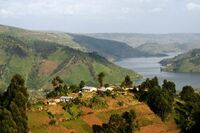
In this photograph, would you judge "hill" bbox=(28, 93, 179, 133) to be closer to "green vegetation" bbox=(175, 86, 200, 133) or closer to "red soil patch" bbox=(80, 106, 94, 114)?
"red soil patch" bbox=(80, 106, 94, 114)

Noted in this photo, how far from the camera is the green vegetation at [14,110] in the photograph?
293 feet

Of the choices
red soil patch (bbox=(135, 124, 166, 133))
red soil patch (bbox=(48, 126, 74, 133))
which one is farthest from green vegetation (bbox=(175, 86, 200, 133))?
red soil patch (bbox=(48, 126, 74, 133))

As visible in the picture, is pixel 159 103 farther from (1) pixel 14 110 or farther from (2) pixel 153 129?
(1) pixel 14 110

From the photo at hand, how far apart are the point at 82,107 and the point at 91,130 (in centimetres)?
963

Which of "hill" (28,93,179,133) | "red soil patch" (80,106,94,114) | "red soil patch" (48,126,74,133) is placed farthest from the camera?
"red soil patch" (80,106,94,114)

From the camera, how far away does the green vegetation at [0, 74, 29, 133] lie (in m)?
89.4

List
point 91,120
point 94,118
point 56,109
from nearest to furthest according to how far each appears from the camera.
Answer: point 91,120 → point 56,109 → point 94,118

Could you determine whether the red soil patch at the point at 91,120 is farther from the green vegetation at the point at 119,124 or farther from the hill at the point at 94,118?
the green vegetation at the point at 119,124

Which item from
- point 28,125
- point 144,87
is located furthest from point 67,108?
point 144,87

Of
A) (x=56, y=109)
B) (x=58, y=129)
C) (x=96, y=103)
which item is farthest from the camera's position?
(x=96, y=103)

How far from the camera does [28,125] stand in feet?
332

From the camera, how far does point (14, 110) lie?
95.2 metres

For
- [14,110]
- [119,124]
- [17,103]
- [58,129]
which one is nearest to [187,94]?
[119,124]

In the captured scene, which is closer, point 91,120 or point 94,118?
point 91,120
